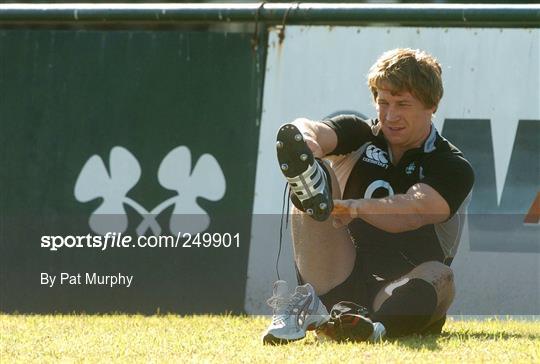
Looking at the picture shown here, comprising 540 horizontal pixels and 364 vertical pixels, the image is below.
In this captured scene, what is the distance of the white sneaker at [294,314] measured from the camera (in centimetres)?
421

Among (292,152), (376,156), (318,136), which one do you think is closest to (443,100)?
(376,156)

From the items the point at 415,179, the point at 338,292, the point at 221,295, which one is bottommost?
the point at 221,295

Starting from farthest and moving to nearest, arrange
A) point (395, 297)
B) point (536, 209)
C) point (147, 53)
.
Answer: point (147, 53), point (536, 209), point (395, 297)

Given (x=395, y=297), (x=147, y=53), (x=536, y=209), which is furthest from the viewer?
(x=147, y=53)

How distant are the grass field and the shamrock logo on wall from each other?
720mm

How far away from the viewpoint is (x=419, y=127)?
15.0 ft

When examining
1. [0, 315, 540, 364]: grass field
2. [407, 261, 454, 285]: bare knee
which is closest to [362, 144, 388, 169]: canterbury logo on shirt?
[407, 261, 454, 285]: bare knee

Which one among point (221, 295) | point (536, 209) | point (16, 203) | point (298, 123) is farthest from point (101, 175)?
point (536, 209)

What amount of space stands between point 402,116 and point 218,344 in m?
1.21

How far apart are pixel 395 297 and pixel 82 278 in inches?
89.0

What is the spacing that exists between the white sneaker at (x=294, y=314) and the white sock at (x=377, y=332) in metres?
0.20

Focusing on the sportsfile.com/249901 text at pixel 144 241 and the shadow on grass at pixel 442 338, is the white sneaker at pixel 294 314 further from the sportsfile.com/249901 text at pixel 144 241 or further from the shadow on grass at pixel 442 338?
the sportsfile.com/249901 text at pixel 144 241

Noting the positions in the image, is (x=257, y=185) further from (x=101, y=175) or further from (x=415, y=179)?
(x=415, y=179)

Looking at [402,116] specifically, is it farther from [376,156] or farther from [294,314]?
[294,314]
